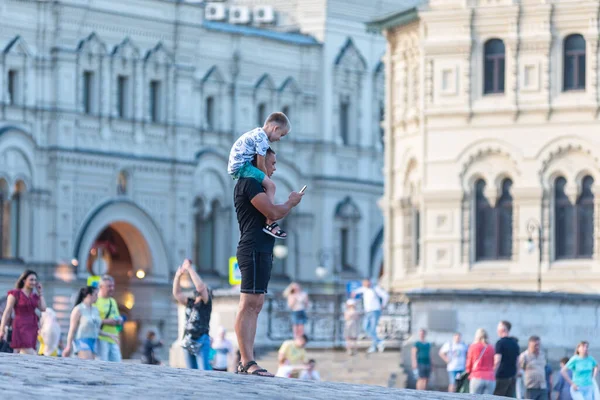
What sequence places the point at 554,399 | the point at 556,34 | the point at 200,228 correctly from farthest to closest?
1. the point at 200,228
2. the point at 556,34
3. the point at 554,399

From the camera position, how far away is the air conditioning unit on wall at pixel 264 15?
279ft

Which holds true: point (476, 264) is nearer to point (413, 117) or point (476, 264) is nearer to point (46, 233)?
point (413, 117)

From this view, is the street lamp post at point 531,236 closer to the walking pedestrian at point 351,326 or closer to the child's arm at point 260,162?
the walking pedestrian at point 351,326

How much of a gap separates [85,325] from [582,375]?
839 cm

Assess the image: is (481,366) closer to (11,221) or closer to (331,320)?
(331,320)

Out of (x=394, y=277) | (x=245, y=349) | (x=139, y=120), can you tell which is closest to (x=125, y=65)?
(x=139, y=120)

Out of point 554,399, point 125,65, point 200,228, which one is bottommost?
point 554,399

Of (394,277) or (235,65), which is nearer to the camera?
(394,277)

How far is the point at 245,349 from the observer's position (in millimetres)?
20656

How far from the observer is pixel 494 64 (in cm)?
5791

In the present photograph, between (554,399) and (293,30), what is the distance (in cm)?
4867

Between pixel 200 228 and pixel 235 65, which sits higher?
pixel 235 65

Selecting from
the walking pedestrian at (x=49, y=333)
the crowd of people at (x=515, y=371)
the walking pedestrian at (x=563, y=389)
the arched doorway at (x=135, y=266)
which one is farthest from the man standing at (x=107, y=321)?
the arched doorway at (x=135, y=266)

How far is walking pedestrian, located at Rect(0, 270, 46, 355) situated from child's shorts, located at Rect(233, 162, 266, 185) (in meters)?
8.10
